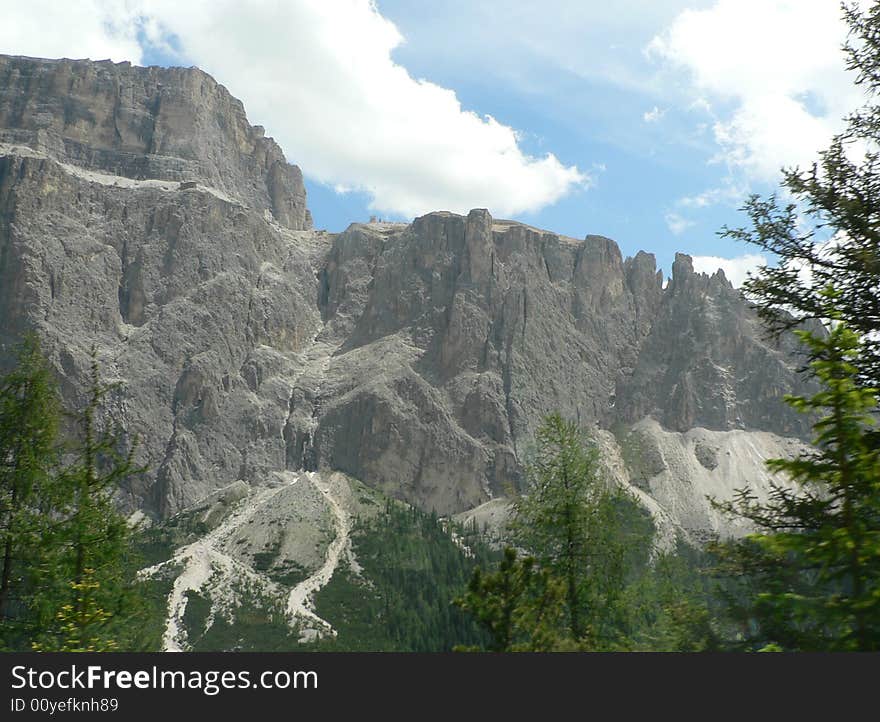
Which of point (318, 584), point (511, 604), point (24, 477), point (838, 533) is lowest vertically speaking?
point (511, 604)

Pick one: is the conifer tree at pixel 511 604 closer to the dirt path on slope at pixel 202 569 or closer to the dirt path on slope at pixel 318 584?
the dirt path on slope at pixel 318 584

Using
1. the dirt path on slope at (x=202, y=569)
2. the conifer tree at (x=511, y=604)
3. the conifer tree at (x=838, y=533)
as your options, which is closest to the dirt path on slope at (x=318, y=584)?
the dirt path on slope at (x=202, y=569)

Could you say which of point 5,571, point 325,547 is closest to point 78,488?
point 5,571

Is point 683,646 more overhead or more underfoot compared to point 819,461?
more underfoot

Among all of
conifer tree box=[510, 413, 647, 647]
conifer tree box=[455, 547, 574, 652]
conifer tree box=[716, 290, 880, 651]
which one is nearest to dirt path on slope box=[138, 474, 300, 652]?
conifer tree box=[510, 413, 647, 647]

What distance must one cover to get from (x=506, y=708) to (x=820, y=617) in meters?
4.20

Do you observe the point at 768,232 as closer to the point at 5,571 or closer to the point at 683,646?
the point at 683,646

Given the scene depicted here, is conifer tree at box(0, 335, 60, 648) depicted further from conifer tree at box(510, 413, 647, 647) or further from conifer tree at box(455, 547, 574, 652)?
conifer tree at box(510, 413, 647, 647)

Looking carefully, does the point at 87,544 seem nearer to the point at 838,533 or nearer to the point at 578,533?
the point at 578,533

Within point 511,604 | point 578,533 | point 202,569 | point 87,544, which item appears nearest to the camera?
point 511,604

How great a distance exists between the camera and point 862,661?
26.2 feet

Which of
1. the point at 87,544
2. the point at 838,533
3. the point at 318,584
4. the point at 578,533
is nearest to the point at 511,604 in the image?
the point at 578,533

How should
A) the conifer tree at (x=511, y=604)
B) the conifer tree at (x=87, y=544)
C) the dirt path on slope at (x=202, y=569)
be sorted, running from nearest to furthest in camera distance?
the conifer tree at (x=511, y=604) < the conifer tree at (x=87, y=544) < the dirt path on slope at (x=202, y=569)

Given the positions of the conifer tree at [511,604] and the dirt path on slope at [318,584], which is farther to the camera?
the dirt path on slope at [318,584]
